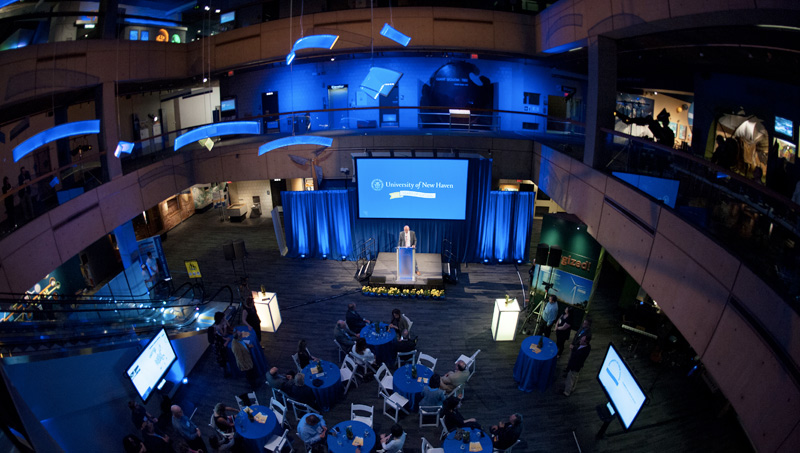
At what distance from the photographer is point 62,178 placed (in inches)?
318

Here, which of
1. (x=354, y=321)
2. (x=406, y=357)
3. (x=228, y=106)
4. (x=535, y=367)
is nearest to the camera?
(x=535, y=367)

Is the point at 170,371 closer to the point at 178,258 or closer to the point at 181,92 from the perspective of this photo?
the point at 178,258

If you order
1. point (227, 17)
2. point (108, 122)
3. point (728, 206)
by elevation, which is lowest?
point (728, 206)

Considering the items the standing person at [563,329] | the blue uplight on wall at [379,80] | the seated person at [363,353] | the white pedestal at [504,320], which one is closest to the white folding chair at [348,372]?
the seated person at [363,353]

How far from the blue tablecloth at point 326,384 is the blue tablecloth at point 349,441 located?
1010 mm

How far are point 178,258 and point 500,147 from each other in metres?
10.8

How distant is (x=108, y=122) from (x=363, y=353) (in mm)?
7566

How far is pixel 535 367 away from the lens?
7.81 metres

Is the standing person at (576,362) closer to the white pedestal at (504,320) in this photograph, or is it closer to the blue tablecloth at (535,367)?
the blue tablecloth at (535,367)

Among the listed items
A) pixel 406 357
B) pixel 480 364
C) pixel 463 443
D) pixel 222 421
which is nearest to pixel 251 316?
pixel 222 421

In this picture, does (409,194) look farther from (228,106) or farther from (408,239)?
(228,106)

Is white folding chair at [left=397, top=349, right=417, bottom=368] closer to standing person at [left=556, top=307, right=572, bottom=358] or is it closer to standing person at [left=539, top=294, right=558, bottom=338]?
standing person at [left=539, top=294, right=558, bottom=338]

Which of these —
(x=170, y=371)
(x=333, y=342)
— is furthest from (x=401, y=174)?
(x=170, y=371)

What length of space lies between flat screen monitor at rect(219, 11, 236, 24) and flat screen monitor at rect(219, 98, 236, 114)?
2.72m
